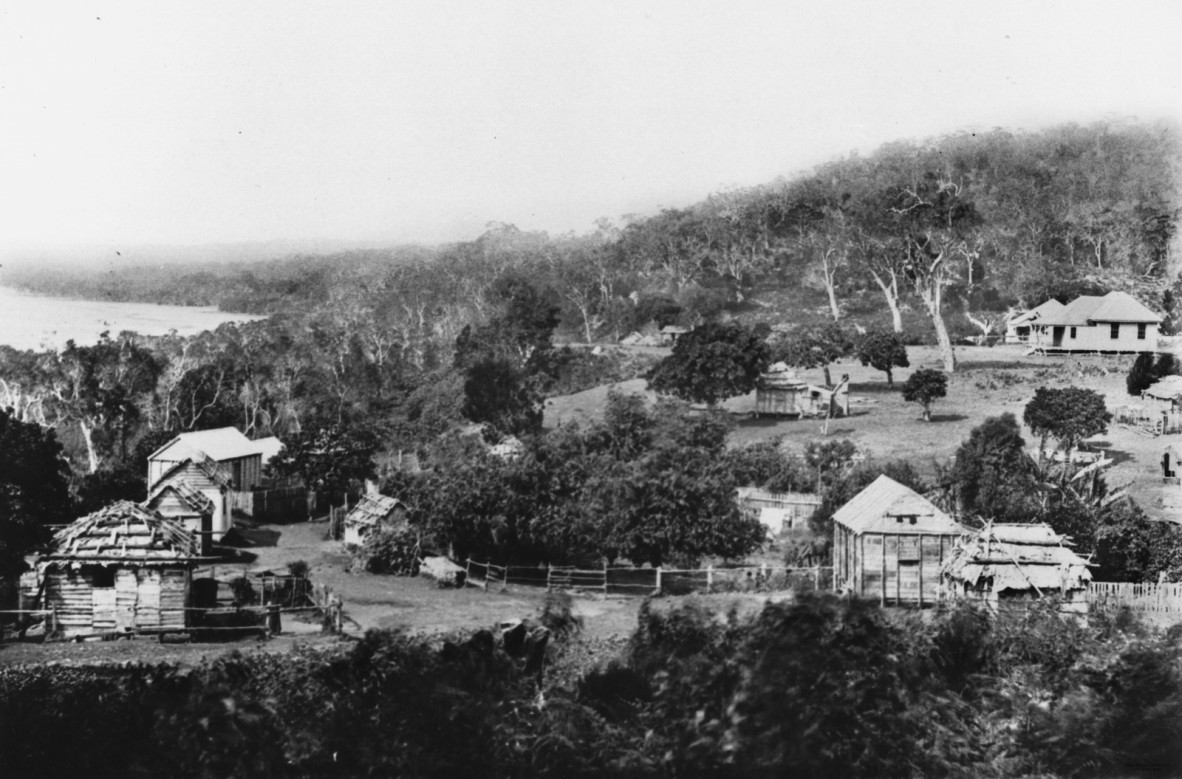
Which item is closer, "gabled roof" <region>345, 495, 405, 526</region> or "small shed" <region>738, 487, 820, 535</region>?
"gabled roof" <region>345, 495, 405, 526</region>

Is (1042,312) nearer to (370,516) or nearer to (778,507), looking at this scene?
(778,507)

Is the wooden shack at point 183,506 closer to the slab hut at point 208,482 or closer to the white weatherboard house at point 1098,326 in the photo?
the slab hut at point 208,482

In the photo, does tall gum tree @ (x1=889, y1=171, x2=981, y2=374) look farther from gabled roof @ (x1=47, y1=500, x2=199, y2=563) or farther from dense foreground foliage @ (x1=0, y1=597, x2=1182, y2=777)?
gabled roof @ (x1=47, y1=500, x2=199, y2=563)

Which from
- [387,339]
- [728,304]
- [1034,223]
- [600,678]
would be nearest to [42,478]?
[600,678]

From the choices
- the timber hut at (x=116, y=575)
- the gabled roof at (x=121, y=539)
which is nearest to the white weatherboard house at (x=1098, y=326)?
the gabled roof at (x=121, y=539)

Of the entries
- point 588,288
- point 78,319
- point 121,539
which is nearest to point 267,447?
point 78,319

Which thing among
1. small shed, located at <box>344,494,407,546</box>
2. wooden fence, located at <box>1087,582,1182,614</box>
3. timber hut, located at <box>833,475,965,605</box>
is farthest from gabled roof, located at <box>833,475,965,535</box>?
small shed, located at <box>344,494,407,546</box>
